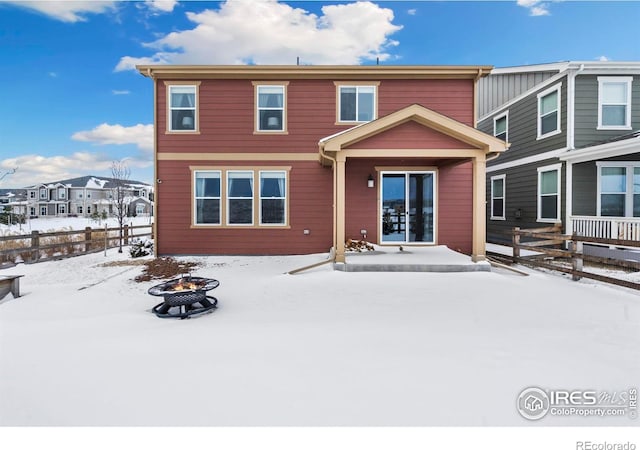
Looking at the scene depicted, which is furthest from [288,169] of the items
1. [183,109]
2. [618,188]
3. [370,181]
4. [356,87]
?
[618,188]

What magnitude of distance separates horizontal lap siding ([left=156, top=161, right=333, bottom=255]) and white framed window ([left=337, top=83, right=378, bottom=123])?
1828mm

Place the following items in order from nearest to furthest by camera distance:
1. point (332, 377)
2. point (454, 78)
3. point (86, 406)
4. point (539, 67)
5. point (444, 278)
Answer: point (86, 406) < point (332, 377) < point (444, 278) < point (454, 78) < point (539, 67)

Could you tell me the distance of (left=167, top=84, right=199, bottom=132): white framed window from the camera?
9688 mm

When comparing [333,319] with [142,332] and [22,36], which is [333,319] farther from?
[22,36]

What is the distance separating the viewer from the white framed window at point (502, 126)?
516 inches

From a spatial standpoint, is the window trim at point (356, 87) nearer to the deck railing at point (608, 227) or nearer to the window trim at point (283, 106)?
the window trim at point (283, 106)

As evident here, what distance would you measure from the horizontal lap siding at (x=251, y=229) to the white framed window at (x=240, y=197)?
0.28 meters

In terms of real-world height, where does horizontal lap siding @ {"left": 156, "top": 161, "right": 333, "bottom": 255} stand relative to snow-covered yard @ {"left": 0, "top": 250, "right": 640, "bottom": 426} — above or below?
above

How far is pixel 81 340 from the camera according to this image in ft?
11.7

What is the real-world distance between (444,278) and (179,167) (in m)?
8.26

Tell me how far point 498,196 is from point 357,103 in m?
8.50

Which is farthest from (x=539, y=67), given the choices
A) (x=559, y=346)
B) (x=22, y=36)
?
(x=22, y=36)

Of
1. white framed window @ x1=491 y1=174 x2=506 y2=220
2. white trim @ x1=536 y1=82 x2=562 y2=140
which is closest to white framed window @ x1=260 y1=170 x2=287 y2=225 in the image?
white trim @ x1=536 y1=82 x2=562 y2=140

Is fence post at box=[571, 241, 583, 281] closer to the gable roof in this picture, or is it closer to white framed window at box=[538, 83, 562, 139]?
white framed window at box=[538, 83, 562, 139]
